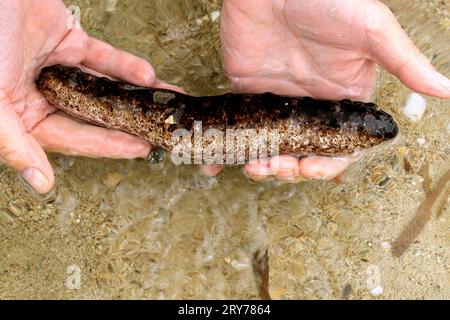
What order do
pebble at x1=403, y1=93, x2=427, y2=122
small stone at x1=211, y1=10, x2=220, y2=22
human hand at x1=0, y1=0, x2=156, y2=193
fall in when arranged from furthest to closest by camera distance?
1. small stone at x1=211, y1=10, x2=220, y2=22
2. pebble at x1=403, y1=93, x2=427, y2=122
3. human hand at x1=0, y1=0, x2=156, y2=193

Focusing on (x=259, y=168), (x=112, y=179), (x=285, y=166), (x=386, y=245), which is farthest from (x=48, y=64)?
(x=386, y=245)

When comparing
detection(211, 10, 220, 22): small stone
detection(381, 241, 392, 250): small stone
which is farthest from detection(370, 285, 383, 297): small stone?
detection(211, 10, 220, 22): small stone

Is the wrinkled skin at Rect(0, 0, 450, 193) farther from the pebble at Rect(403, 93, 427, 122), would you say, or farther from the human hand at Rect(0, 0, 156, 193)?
the pebble at Rect(403, 93, 427, 122)

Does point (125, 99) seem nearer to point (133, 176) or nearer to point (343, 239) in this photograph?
point (133, 176)

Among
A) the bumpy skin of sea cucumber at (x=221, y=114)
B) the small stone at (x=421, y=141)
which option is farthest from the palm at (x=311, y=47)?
the small stone at (x=421, y=141)

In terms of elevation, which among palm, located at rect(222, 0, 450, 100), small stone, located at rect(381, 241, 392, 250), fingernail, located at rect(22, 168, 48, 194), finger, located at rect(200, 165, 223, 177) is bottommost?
small stone, located at rect(381, 241, 392, 250)

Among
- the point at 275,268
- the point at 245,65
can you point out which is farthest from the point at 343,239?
the point at 245,65

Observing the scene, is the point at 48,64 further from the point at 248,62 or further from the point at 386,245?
the point at 386,245

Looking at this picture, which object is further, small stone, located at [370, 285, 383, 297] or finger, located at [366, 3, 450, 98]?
small stone, located at [370, 285, 383, 297]
